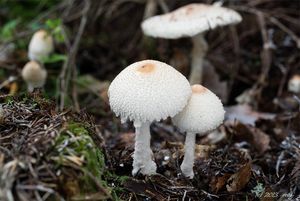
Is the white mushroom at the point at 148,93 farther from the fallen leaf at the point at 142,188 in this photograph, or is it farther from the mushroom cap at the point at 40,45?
the mushroom cap at the point at 40,45

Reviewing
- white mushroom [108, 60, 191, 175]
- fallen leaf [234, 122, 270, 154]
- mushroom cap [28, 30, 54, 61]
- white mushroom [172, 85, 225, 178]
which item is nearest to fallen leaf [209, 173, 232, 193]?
white mushroom [172, 85, 225, 178]

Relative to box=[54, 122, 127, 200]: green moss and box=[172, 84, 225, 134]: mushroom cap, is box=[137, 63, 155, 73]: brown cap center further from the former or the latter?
box=[54, 122, 127, 200]: green moss

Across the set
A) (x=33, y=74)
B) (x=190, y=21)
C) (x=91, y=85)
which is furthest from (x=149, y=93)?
(x=91, y=85)

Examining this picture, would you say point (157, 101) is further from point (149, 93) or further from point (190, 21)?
point (190, 21)

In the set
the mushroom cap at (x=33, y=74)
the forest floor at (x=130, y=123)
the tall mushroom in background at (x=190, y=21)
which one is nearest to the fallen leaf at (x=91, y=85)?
the forest floor at (x=130, y=123)

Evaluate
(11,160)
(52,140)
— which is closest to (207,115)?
(52,140)

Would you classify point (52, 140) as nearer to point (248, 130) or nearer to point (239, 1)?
point (248, 130)

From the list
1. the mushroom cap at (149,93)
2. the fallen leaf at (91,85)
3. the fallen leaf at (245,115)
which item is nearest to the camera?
the mushroom cap at (149,93)
